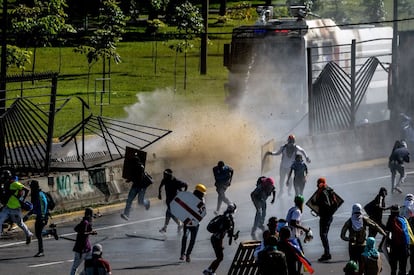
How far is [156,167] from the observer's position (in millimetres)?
30703

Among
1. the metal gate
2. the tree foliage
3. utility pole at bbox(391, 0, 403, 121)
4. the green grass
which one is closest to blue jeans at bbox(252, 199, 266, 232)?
the metal gate

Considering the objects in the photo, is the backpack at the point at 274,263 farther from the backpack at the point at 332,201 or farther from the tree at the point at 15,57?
the tree at the point at 15,57

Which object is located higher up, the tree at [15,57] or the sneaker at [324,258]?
the tree at [15,57]

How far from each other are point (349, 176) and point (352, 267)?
17795 millimetres

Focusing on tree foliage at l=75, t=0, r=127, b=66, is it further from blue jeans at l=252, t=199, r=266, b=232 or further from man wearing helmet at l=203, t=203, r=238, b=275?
man wearing helmet at l=203, t=203, r=238, b=275

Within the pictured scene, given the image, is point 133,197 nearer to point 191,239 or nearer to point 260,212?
point 260,212

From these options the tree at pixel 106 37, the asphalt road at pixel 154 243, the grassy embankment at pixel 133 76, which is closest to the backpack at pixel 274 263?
the asphalt road at pixel 154 243

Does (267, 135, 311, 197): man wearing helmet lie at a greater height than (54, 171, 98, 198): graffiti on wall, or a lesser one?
greater

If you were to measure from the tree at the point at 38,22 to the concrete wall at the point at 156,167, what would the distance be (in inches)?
660

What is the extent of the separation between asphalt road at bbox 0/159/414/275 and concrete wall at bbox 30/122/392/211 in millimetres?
486

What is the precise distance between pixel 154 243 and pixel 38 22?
27438mm

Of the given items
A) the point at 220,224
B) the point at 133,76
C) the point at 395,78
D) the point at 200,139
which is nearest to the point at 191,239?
the point at 220,224

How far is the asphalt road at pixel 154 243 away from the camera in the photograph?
2200 cm

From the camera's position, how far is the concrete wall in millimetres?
27938
